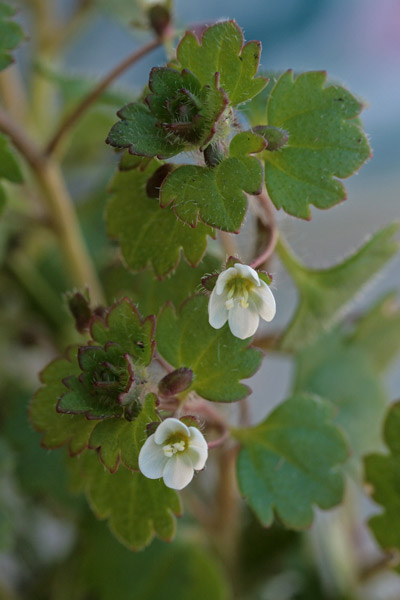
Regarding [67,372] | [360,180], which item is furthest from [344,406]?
[360,180]

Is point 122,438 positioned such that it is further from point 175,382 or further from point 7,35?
point 7,35

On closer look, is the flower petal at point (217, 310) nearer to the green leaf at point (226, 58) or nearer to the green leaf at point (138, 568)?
the green leaf at point (226, 58)

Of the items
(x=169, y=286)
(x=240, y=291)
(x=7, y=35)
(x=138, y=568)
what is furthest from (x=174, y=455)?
(x=138, y=568)

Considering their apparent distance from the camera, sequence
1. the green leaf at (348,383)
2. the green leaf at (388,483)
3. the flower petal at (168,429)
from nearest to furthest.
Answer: the flower petal at (168,429), the green leaf at (388,483), the green leaf at (348,383)

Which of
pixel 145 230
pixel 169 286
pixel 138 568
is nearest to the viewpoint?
pixel 145 230

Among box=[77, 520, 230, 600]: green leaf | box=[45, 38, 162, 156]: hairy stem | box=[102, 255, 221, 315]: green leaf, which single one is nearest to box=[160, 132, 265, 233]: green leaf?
box=[102, 255, 221, 315]: green leaf

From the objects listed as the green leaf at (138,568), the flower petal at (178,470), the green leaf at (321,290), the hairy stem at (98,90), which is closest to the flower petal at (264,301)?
the flower petal at (178,470)
